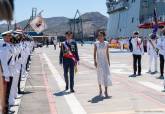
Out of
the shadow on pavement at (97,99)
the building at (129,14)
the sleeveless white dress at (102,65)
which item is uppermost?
the building at (129,14)

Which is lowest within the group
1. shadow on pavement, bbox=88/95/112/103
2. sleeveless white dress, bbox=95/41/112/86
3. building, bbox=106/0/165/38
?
shadow on pavement, bbox=88/95/112/103

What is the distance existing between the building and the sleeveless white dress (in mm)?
65431

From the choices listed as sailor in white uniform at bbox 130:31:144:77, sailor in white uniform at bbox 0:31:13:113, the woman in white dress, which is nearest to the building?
sailor in white uniform at bbox 130:31:144:77

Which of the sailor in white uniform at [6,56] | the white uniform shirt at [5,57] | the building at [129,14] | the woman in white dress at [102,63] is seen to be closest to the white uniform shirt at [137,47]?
the woman in white dress at [102,63]

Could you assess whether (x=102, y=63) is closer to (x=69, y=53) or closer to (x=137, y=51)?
(x=69, y=53)

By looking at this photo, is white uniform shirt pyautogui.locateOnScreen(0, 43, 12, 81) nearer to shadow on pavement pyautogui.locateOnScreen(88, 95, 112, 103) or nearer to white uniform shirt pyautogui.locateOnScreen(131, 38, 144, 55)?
shadow on pavement pyautogui.locateOnScreen(88, 95, 112, 103)

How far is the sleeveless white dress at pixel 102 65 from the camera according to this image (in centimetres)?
1345

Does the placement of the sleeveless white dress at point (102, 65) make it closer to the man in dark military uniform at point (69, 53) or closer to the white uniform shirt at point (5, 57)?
the man in dark military uniform at point (69, 53)

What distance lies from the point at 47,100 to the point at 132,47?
334 inches

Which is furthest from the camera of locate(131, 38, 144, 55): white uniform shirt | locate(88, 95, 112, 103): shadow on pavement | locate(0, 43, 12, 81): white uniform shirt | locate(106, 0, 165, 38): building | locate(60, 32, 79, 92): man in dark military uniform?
locate(106, 0, 165, 38): building

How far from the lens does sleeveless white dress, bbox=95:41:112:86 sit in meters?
13.5

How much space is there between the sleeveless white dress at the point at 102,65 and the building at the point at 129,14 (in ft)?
215

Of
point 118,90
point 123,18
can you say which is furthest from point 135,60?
point 123,18

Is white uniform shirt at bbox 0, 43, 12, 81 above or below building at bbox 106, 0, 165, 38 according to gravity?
below
